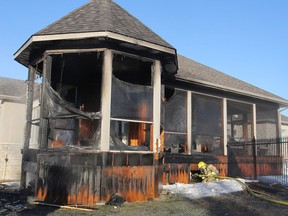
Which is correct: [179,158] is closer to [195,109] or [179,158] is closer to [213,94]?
[195,109]

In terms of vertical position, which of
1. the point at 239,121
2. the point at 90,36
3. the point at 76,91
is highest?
the point at 90,36

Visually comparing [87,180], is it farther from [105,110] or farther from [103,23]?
[103,23]

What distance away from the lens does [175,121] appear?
37.5ft

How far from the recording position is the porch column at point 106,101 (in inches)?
293

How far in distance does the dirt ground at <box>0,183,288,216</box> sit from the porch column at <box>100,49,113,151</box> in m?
1.54

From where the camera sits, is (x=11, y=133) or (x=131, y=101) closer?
(x=131, y=101)

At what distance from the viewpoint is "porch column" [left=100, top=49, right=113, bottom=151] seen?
744 cm

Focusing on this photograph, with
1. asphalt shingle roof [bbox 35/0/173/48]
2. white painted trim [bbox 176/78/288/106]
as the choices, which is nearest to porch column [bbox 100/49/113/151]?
asphalt shingle roof [bbox 35/0/173/48]

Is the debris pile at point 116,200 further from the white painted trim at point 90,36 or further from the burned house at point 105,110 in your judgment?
the white painted trim at point 90,36

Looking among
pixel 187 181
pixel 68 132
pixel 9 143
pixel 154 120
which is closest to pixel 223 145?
pixel 187 181

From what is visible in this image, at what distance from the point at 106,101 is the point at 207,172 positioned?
5.19 metres

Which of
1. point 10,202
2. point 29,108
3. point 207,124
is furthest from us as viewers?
point 207,124

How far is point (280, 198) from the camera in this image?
28.2ft

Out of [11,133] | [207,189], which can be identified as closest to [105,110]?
[207,189]
